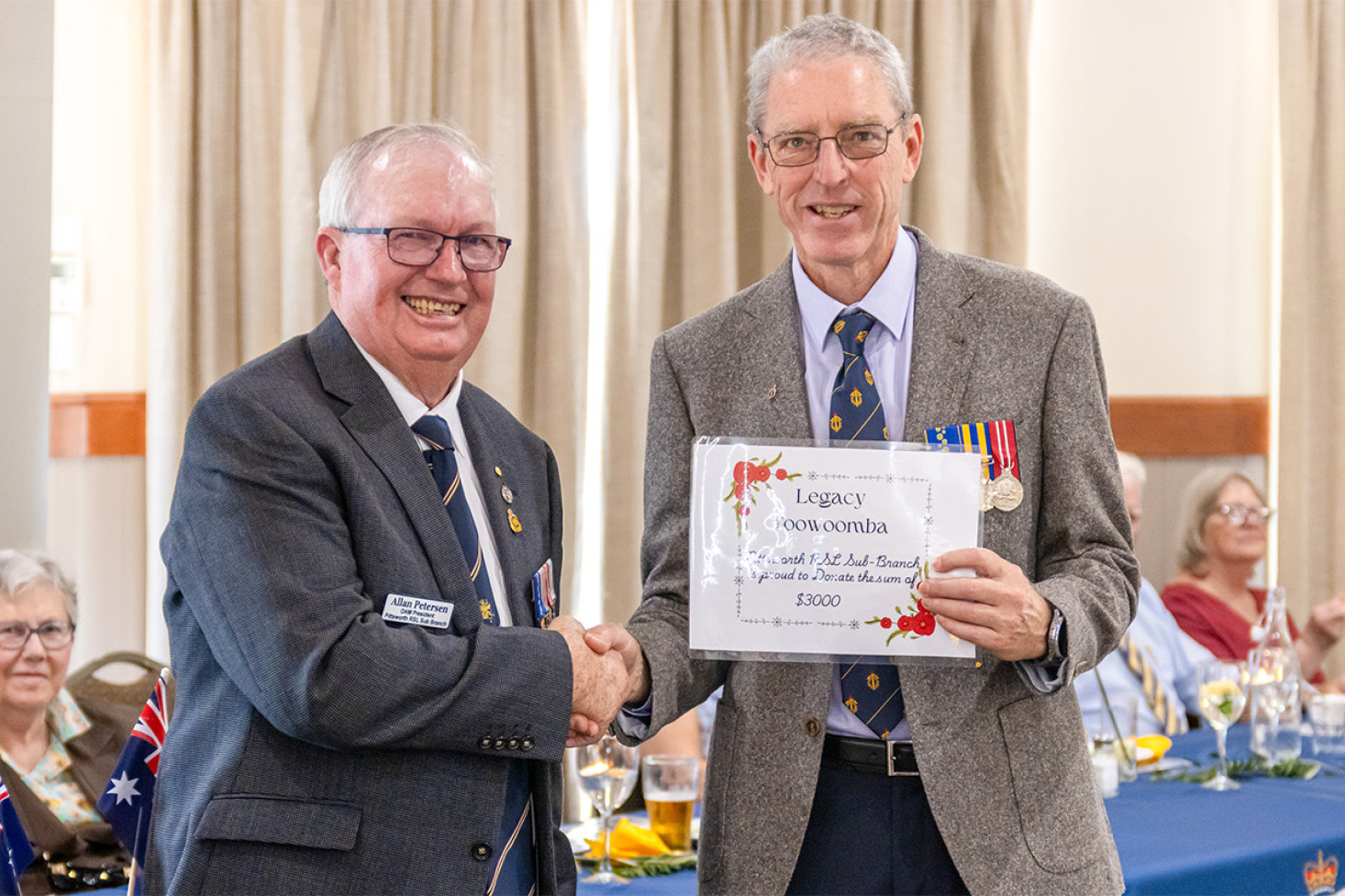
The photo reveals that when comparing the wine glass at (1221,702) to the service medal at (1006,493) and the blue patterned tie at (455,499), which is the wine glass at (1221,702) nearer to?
the service medal at (1006,493)

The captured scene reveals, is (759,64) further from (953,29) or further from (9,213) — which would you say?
(953,29)

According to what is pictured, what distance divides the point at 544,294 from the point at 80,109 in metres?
1.58

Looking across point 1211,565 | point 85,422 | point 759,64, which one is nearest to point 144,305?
point 85,422

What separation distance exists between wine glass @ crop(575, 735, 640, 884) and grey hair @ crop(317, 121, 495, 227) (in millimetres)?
1084

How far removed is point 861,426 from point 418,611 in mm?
682

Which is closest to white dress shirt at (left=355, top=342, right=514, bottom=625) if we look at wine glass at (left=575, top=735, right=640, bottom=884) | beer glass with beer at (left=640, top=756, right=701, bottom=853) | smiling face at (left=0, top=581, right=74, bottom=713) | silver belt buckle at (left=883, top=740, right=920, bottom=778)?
silver belt buckle at (left=883, top=740, right=920, bottom=778)

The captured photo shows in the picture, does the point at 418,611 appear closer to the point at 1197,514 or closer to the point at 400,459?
the point at 400,459

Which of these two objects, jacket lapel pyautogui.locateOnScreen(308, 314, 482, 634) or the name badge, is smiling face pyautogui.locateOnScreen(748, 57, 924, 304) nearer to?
jacket lapel pyautogui.locateOnScreen(308, 314, 482, 634)

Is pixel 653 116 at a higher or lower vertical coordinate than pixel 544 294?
higher

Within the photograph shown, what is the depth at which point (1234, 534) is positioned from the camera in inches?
191

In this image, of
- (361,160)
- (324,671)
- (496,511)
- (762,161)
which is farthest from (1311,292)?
(324,671)

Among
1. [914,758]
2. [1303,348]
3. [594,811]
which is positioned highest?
[1303,348]

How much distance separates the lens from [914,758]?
179 cm

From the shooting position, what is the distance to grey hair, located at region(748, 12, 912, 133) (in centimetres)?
189
